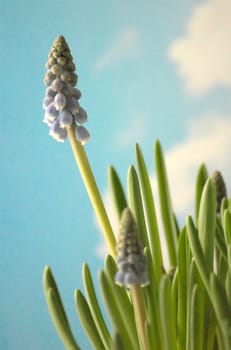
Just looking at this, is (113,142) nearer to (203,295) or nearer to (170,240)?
(170,240)

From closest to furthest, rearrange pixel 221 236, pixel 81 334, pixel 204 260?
pixel 204 260
pixel 221 236
pixel 81 334

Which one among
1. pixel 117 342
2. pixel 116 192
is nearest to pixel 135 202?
pixel 116 192

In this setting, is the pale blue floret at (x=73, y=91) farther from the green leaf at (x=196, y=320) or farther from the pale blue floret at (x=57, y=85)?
the green leaf at (x=196, y=320)

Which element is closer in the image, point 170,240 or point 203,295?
point 203,295

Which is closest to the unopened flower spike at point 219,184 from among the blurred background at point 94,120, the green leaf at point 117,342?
the green leaf at point 117,342

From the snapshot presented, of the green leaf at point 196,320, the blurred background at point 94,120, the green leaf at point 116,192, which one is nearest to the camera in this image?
the green leaf at point 196,320

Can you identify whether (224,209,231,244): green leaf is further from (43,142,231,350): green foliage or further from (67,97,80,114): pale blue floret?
(67,97,80,114): pale blue floret

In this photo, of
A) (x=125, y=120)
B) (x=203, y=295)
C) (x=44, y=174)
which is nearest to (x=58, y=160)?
(x=44, y=174)
